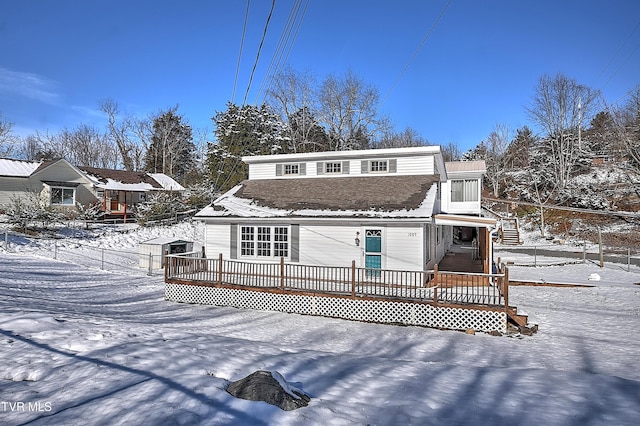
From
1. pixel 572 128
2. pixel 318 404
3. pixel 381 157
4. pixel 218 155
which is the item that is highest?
pixel 572 128

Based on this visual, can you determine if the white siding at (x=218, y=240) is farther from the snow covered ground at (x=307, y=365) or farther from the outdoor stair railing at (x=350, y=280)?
the snow covered ground at (x=307, y=365)

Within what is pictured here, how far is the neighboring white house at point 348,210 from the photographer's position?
1442 centimetres

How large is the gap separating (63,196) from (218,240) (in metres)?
24.5

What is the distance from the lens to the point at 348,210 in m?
15.1

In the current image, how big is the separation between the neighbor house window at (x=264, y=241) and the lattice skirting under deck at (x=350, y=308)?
103 inches

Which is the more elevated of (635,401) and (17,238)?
(17,238)

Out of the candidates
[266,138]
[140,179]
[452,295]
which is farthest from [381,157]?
[140,179]

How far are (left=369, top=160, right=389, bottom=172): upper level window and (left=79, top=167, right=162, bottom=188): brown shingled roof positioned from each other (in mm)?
29210

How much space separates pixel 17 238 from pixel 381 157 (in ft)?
72.2

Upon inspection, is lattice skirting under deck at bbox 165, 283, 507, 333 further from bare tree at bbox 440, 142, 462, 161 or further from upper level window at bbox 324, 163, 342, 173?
bare tree at bbox 440, 142, 462, 161

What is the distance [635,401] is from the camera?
5742 mm

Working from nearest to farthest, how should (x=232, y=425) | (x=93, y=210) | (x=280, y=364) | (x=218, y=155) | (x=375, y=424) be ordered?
(x=232, y=425) → (x=375, y=424) → (x=280, y=364) → (x=93, y=210) → (x=218, y=155)

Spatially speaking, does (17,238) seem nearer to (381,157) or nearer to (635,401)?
(381,157)

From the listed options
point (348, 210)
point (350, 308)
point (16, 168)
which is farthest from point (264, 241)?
point (16, 168)
